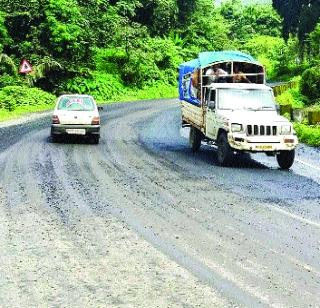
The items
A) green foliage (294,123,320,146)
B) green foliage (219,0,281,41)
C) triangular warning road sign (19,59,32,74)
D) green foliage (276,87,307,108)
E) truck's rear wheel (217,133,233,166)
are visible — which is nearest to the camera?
truck's rear wheel (217,133,233,166)

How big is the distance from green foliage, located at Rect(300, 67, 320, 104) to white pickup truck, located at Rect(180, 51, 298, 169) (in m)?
19.3

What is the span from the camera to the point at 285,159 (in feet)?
52.1

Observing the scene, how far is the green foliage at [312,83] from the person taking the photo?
3638 centimetres

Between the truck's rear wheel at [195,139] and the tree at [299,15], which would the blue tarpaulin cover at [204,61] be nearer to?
the truck's rear wheel at [195,139]

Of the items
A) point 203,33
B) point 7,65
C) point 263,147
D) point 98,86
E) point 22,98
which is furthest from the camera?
point 203,33

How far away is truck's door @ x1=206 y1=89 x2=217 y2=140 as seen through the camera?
55.5ft

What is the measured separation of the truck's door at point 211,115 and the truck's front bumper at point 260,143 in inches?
53.9

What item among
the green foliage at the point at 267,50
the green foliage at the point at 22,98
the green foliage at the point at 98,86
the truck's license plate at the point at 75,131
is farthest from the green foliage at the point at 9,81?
the green foliage at the point at 267,50

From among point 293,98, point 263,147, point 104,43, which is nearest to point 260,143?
point 263,147

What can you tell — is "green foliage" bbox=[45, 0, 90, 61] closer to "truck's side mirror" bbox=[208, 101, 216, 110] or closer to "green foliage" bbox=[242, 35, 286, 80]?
"truck's side mirror" bbox=[208, 101, 216, 110]

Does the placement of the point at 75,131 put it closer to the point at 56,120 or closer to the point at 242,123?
the point at 56,120

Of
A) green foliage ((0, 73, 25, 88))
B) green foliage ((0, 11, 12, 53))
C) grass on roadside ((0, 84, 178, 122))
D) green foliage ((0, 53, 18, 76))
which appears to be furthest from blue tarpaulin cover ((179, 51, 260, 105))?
green foliage ((0, 11, 12, 53))

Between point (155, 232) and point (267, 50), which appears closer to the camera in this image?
point (155, 232)

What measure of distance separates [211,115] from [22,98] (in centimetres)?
2096
